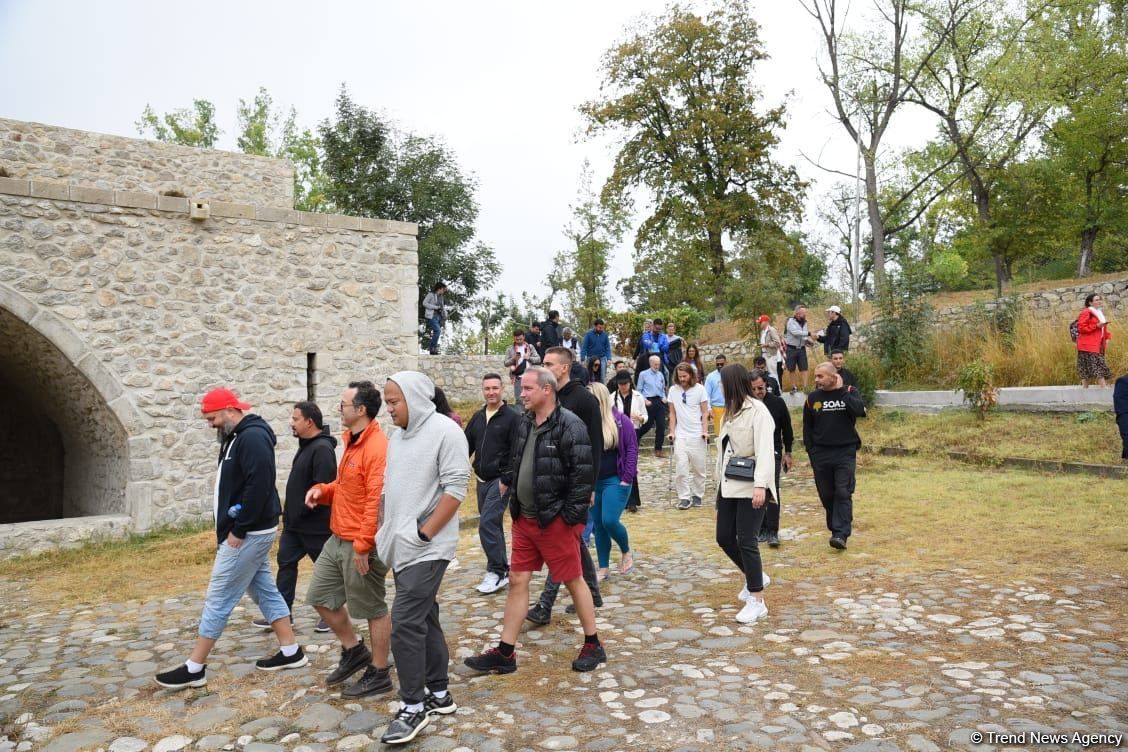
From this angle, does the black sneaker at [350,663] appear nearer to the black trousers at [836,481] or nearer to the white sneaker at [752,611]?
the white sneaker at [752,611]

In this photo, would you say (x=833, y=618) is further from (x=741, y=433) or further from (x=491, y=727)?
(x=491, y=727)

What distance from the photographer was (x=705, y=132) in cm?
3219

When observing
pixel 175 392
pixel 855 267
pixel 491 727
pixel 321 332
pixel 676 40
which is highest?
pixel 676 40

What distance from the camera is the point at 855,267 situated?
94.7 ft

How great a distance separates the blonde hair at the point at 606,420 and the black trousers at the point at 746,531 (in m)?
1.01

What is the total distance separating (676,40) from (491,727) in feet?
107

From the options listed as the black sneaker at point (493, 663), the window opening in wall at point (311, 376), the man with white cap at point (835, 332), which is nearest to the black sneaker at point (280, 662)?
the black sneaker at point (493, 663)

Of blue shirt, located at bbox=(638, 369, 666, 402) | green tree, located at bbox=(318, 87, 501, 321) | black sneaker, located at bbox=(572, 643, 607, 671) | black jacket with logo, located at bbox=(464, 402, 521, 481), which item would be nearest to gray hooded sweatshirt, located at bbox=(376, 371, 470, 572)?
black sneaker, located at bbox=(572, 643, 607, 671)

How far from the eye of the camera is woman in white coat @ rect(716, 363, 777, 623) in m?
5.71

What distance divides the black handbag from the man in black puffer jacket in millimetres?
1412

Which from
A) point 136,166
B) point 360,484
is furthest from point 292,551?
point 136,166

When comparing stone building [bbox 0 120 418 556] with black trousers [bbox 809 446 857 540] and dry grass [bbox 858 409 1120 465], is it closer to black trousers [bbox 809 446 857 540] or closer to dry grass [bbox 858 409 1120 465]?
black trousers [bbox 809 446 857 540]

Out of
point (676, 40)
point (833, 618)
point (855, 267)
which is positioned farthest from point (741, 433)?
point (676, 40)

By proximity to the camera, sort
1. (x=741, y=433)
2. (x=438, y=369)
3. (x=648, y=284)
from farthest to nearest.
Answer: (x=648, y=284), (x=438, y=369), (x=741, y=433)
